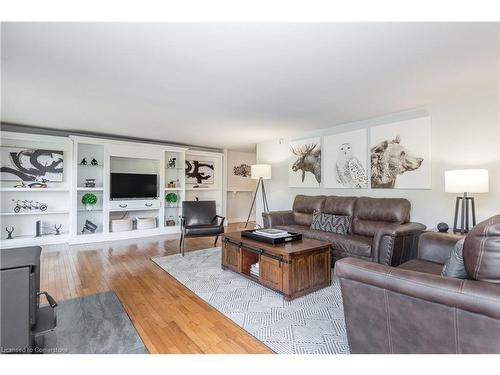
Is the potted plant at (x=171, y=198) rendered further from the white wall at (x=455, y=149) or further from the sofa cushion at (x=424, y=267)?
the sofa cushion at (x=424, y=267)

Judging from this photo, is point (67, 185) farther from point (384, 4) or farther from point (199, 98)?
point (384, 4)

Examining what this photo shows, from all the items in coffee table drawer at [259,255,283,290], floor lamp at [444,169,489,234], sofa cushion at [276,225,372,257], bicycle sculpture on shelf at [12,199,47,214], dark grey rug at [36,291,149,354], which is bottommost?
dark grey rug at [36,291,149,354]

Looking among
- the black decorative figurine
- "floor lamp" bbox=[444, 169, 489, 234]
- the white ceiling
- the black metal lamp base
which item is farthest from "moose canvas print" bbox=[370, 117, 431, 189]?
the black decorative figurine

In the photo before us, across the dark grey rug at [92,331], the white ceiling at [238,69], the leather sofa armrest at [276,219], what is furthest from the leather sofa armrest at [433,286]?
the leather sofa armrest at [276,219]

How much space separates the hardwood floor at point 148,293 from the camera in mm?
1786

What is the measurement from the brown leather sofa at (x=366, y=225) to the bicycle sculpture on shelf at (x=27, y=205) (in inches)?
169

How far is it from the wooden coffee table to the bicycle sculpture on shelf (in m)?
4.28

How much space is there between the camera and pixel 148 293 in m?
2.60

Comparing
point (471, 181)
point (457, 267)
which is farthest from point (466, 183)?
point (457, 267)

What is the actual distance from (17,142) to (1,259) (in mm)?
4423

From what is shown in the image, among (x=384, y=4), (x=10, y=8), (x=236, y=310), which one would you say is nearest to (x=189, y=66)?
(x=10, y=8)

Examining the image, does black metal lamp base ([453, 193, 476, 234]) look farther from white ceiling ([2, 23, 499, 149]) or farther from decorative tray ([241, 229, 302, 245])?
decorative tray ([241, 229, 302, 245])

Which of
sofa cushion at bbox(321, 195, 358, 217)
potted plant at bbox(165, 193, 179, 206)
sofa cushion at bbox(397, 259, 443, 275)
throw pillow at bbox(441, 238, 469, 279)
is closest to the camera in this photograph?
throw pillow at bbox(441, 238, 469, 279)

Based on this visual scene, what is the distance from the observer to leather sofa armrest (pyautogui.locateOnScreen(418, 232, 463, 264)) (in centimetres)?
217
